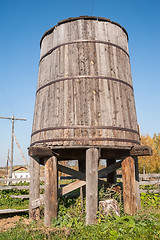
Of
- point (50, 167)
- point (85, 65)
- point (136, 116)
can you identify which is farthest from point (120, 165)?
point (85, 65)

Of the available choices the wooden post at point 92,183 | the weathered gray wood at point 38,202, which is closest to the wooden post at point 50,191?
the weathered gray wood at point 38,202

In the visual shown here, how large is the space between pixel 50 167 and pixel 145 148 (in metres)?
2.74

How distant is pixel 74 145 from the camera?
572 cm

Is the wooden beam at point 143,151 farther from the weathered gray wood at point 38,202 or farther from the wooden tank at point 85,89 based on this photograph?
the weathered gray wood at point 38,202

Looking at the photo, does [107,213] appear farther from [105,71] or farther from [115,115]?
[105,71]

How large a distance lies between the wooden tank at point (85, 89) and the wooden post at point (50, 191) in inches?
23.4

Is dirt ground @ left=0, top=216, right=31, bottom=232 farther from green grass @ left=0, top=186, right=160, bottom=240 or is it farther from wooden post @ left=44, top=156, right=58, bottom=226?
wooden post @ left=44, top=156, right=58, bottom=226

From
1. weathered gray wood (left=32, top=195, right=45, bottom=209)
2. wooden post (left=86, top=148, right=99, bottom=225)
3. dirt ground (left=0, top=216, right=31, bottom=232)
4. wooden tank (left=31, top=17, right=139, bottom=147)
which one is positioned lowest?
dirt ground (left=0, top=216, right=31, bottom=232)

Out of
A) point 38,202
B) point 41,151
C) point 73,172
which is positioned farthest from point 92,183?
point 38,202

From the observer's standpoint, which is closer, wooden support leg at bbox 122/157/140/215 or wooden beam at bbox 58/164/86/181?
wooden support leg at bbox 122/157/140/215

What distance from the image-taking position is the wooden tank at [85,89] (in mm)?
5895

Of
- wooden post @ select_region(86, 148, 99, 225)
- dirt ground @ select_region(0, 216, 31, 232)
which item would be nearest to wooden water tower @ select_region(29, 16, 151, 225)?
wooden post @ select_region(86, 148, 99, 225)

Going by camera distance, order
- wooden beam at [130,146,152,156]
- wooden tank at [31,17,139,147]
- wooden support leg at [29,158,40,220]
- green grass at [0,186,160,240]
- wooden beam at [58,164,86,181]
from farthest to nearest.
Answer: wooden beam at [58,164,86,181] → wooden support leg at [29,158,40,220] → wooden beam at [130,146,152,156] → wooden tank at [31,17,139,147] → green grass at [0,186,160,240]

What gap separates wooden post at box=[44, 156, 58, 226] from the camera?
573cm
